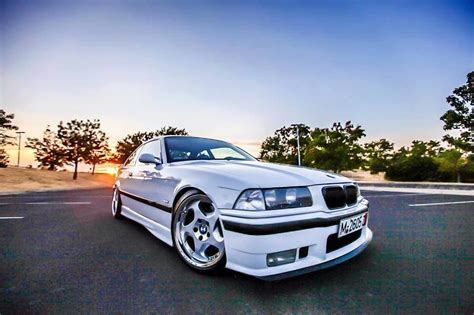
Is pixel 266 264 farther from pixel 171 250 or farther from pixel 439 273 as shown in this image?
pixel 439 273

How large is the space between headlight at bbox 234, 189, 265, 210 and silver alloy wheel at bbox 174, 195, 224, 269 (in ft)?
1.06

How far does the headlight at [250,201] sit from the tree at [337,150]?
96.1ft

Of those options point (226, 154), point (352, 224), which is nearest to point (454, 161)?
point (226, 154)

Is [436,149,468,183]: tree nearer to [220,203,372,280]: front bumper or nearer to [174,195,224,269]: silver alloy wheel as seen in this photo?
[220,203,372,280]: front bumper

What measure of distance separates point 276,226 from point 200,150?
1.75 meters

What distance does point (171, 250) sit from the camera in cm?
268

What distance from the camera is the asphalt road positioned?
5.25 feet

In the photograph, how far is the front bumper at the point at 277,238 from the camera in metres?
1.68

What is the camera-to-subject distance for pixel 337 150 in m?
29.2

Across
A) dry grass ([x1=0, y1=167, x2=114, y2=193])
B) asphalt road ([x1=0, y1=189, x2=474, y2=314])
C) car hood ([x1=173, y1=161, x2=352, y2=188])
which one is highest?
car hood ([x1=173, y1=161, x2=352, y2=188])

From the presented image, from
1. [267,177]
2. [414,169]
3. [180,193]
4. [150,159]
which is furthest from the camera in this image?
[414,169]

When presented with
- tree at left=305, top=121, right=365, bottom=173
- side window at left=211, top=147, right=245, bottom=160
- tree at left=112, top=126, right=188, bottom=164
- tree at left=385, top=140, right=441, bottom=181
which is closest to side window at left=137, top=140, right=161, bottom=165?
side window at left=211, top=147, right=245, bottom=160

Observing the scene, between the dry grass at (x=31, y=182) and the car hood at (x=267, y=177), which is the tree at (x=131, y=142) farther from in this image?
the car hood at (x=267, y=177)

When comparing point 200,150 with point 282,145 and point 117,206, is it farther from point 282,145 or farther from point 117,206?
point 282,145
